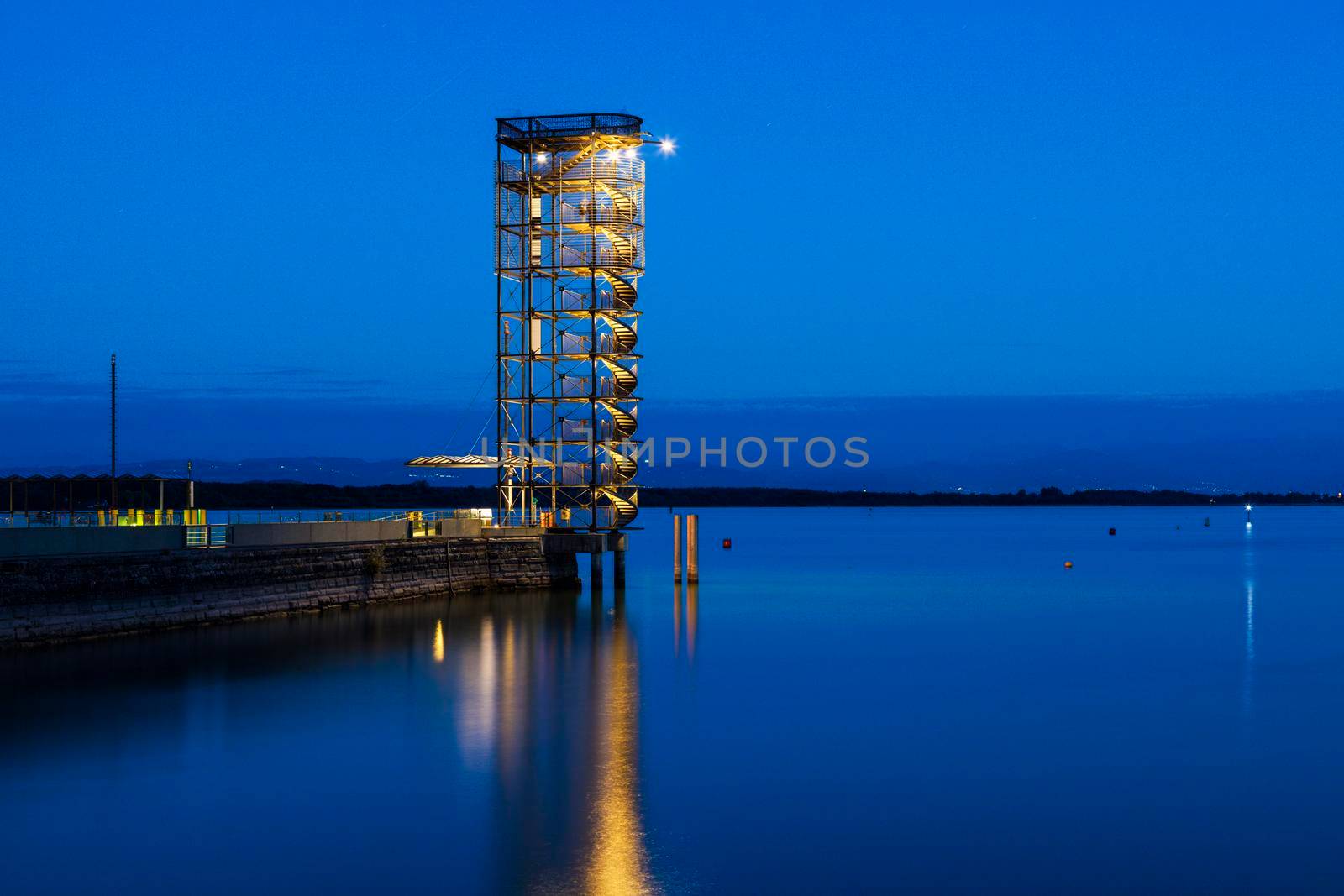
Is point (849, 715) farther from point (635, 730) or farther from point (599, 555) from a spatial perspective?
point (599, 555)

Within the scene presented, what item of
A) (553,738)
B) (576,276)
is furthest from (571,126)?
(553,738)

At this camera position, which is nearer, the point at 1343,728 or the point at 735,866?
the point at 735,866

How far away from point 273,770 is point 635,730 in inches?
270

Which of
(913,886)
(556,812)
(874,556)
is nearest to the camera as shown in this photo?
(913,886)

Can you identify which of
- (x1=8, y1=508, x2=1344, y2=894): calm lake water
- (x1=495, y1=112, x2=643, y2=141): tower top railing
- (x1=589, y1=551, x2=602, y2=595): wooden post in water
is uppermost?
(x1=495, y1=112, x2=643, y2=141): tower top railing

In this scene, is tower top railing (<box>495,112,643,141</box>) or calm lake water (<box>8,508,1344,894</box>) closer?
calm lake water (<box>8,508,1344,894</box>)

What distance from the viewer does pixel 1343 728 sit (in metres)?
25.5

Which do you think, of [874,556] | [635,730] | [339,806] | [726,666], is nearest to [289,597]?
[726,666]

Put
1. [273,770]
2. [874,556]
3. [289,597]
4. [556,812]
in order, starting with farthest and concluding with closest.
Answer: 1. [874,556]
2. [289,597]
3. [273,770]
4. [556,812]

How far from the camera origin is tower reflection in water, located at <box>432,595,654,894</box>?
52.1ft

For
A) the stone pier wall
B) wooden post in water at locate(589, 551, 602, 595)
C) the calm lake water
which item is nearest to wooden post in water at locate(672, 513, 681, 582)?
wooden post in water at locate(589, 551, 602, 595)

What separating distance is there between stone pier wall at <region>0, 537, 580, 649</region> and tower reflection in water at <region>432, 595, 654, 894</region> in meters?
2.31

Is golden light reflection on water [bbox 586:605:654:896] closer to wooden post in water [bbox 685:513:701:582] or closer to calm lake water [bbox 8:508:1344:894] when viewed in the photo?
calm lake water [bbox 8:508:1344:894]

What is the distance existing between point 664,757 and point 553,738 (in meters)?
2.23
